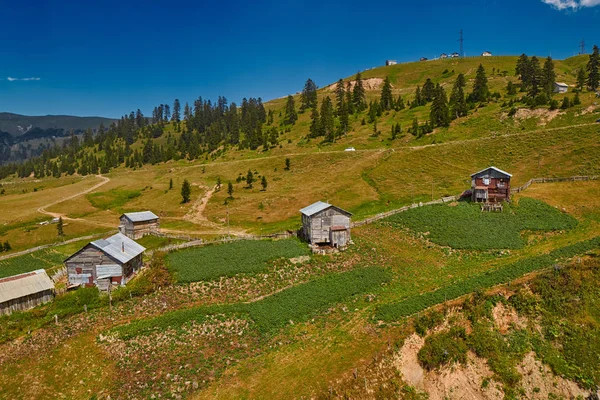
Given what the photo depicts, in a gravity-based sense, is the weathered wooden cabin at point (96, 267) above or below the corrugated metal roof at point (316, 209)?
below

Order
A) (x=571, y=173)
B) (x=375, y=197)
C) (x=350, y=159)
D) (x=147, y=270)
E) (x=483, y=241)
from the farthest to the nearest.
A: (x=350, y=159) < (x=375, y=197) < (x=571, y=173) < (x=483, y=241) < (x=147, y=270)

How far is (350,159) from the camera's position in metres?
100

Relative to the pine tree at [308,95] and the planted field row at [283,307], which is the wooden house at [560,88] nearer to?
the pine tree at [308,95]

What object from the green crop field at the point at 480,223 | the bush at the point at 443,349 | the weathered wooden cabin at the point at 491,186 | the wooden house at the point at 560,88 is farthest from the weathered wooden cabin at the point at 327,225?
the wooden house at the point at 560,88

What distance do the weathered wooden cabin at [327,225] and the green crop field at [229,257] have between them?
8.08 feet

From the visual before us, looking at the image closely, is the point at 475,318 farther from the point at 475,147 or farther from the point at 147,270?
the point at 475,147

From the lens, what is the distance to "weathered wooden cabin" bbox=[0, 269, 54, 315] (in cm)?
3319

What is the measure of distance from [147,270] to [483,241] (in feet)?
137

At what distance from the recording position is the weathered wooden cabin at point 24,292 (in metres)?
33.2

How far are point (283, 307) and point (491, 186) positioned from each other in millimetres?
41525

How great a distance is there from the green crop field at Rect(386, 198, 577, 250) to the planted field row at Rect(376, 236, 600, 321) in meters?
6.78

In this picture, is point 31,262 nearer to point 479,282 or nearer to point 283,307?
point 283,307

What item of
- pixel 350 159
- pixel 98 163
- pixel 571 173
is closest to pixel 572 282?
pixel 571 173

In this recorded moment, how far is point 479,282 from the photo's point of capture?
33188mm
